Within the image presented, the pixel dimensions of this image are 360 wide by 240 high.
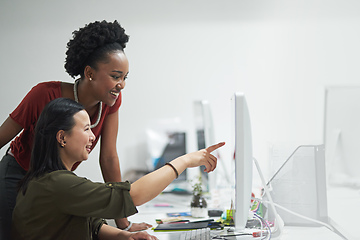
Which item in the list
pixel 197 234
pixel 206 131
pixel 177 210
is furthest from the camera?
pixel 206 131

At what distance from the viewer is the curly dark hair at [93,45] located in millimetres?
1521

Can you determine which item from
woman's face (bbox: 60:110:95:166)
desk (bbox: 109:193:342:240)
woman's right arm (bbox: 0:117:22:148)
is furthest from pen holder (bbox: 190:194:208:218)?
woman's right arm (bbox: 0:117:22:148)

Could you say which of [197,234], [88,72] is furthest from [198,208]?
[88,72]

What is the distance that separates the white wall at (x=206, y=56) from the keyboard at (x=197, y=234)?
171cm

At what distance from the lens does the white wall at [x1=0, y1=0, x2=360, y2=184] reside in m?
3.02

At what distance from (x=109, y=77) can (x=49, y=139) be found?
40 centimetres

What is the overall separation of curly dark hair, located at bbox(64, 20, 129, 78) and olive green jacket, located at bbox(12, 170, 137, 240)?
55 cm

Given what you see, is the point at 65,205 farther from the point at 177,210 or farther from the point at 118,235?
the point at 177,210

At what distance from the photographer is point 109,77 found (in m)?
1.51

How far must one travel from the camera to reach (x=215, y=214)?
1.76 meters

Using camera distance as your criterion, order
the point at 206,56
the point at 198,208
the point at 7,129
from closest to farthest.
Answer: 1. the point at 7,129
2. the point at 198,208
3. the point at 206,56

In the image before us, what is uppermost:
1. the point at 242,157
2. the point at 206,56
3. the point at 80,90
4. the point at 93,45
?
the point at 206,56

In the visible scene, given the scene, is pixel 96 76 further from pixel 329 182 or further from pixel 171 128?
pixel 171 128

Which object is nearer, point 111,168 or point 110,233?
point 110,233
